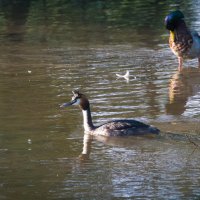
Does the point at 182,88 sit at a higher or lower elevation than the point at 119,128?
lower

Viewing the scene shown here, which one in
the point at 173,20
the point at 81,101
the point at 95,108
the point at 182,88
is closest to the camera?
the point at 81,101

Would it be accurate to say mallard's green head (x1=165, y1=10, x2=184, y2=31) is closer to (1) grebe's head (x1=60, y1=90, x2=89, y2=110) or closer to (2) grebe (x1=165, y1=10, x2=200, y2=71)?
(2) grebe (x1=165, y1=10, x2=200, y2=71)

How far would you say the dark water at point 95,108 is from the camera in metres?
9.56

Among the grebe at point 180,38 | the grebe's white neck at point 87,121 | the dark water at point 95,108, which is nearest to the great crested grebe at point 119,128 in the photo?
the grebe's white neck at point 87,121

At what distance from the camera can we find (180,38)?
1711cm

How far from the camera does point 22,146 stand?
1124 cm

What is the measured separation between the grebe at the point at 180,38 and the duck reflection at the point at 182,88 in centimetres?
39

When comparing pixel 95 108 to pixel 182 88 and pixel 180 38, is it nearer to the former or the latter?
pixel 182 88

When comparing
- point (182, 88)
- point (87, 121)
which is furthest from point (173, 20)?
point (87, 121)

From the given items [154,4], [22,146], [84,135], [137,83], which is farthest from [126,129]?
[154,4]

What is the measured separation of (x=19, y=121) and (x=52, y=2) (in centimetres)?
1613

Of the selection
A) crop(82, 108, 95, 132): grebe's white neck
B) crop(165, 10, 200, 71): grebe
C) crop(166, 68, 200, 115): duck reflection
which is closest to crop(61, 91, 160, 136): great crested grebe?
crop(82, 108, 95, 132): grebe's white neck

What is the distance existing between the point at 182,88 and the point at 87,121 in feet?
11.7

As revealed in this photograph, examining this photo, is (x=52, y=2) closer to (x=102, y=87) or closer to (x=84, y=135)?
(x=102, y=87)
